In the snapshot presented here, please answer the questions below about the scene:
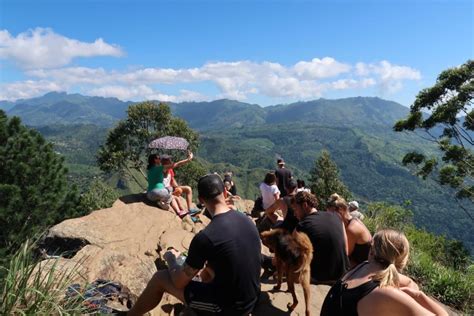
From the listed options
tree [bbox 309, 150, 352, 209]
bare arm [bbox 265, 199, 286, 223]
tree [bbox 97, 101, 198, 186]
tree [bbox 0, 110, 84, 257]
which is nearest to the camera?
bare arm [bbox 265, 199, 286, 223]

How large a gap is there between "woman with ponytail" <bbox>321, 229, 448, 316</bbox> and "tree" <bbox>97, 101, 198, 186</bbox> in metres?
25.1

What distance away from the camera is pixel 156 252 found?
6309 mm

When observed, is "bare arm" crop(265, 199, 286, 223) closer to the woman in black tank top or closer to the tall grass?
the woman in black tank top

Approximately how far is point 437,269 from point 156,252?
551 centimetres

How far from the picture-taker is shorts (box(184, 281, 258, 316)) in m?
3.43

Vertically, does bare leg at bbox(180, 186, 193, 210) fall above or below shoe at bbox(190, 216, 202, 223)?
above

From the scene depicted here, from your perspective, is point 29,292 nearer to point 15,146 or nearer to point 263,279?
point 263,279

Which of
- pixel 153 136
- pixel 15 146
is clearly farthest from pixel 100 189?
pixel 15 146

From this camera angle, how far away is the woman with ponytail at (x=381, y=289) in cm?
269

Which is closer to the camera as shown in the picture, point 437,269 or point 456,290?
point 456,290

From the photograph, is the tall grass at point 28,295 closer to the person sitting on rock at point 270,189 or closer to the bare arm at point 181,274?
the bare arm at point 181,274

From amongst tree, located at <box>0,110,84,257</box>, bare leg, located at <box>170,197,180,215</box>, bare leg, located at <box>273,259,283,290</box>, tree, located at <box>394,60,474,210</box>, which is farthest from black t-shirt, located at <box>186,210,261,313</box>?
tree, located at <box>394,60,474,210</box>

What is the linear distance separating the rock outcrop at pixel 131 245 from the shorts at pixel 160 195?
0.24 m

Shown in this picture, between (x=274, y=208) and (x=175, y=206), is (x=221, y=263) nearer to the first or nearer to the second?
(x=274, y=208)
